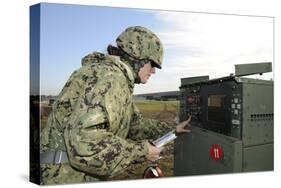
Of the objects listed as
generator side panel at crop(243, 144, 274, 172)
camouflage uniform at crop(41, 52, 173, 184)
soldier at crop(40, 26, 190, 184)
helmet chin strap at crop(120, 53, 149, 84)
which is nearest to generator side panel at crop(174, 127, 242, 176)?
generator side panel at crop(243, 144, 274, 172)

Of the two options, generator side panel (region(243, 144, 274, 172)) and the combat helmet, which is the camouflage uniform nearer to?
the combat helmet

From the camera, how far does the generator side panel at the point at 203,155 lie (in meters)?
6.96

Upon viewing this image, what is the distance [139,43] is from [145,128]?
958mm

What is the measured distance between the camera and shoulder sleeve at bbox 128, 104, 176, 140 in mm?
6713

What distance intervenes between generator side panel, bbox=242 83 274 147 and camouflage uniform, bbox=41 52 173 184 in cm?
133

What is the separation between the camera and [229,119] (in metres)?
7.04

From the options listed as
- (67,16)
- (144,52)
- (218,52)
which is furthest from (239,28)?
(67,16)

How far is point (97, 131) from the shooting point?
5992 mm

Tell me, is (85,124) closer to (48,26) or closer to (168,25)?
(48,26)

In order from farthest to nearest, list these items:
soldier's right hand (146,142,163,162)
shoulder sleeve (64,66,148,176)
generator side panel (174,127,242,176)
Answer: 1. generator side panel (174,127,242,176)
2. soldier's right hand (146,142,163,162)
3. shoulder sleeve (64,66,148,176)

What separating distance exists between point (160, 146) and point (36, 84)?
62.7 inches

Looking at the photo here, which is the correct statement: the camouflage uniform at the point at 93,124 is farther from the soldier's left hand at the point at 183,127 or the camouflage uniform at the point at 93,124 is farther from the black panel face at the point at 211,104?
the black panel face at the point at 211,104

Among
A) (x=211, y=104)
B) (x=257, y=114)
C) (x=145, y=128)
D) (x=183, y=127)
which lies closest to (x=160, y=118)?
(x=145, y=128)

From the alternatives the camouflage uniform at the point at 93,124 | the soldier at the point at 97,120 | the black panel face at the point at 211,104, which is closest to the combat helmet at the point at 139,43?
the soldier at the point at 97,120
